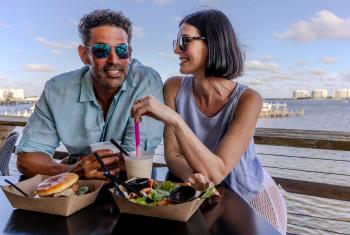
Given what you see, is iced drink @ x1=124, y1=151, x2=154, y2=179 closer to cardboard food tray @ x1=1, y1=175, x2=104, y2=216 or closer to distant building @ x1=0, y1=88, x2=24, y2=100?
cardboard food tray @ x1=1, y1=175, x2=104, y2=216

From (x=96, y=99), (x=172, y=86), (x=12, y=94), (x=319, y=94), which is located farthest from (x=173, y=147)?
(x=319, y=94)

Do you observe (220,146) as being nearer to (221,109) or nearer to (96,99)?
(221,109)

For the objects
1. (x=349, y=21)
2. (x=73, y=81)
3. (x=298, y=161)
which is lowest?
(x=298, y=161)

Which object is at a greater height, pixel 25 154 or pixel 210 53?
pixel 210 53

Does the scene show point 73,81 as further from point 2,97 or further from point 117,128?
point 2,97

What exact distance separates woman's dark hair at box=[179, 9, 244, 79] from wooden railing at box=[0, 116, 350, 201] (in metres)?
0.97

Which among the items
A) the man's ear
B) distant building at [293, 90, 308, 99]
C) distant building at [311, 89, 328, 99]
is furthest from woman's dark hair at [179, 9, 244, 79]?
distant building at [311, 89, 328, 99]

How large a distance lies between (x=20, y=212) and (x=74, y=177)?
177mm

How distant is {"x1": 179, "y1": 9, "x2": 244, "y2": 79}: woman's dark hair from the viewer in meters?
1.53

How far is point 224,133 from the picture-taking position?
1554mm

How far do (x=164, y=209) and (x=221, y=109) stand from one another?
79 centimetres

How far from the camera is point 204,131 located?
159cm

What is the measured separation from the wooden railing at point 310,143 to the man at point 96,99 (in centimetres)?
104

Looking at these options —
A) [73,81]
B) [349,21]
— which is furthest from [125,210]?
[349,21]
